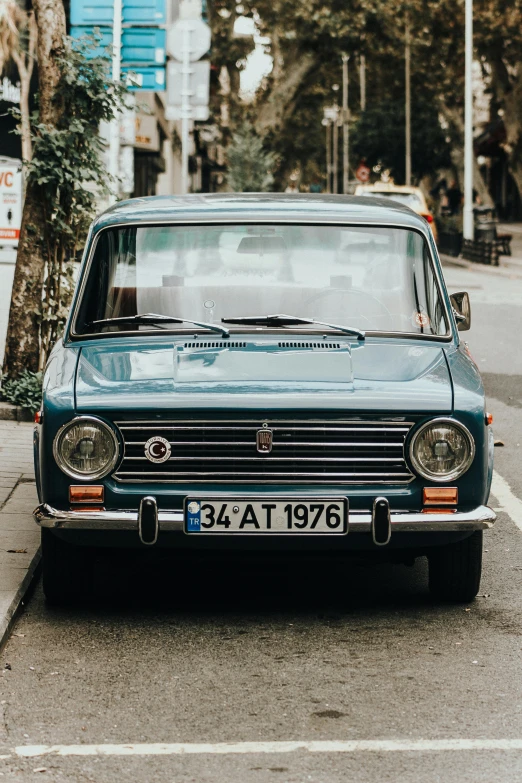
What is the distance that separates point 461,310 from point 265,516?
210 centimetres

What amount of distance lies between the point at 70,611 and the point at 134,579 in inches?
23.3

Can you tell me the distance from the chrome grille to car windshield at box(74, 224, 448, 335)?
0.83m

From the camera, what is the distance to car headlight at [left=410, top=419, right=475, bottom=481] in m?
5.09

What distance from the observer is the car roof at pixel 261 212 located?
20.1ft

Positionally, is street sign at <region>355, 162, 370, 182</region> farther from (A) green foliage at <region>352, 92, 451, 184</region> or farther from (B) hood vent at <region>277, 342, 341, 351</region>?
(B) hood vent at <region>277, 342, 341, 351</region>

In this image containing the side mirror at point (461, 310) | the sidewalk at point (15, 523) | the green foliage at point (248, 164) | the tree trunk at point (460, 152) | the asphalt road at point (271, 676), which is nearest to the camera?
the asphalt road at point (271, 676)

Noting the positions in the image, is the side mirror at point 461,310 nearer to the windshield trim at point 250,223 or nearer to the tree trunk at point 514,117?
the windshield trim at point 250,223

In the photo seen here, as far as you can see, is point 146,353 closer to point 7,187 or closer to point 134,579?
point 134,579

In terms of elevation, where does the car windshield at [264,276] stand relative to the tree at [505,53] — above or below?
below

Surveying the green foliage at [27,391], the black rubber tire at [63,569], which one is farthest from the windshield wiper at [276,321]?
the green foliage at [27,391]

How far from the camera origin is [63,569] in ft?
17.8

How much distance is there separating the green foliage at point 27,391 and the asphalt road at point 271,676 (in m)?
3.72

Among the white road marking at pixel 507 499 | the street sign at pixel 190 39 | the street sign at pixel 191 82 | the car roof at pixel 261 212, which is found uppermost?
the street sign at pixel 190 39

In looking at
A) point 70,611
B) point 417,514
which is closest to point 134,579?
point 70,611
